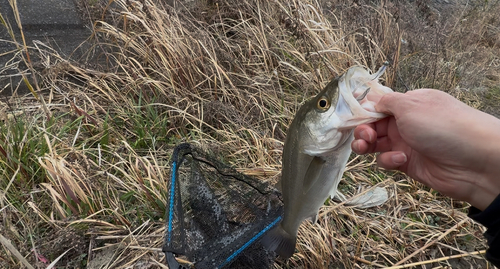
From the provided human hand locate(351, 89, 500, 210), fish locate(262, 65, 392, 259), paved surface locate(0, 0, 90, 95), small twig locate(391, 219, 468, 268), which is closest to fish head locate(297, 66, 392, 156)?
fish locate(262, 65, 392, 259)

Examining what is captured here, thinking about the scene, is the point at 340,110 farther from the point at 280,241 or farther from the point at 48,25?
the point at 48,25

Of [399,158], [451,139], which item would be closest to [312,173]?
[399,158]

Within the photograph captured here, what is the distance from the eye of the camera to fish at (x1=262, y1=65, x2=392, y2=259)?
1577 mm

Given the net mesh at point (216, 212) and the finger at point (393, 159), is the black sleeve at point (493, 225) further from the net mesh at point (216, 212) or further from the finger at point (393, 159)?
the net mesh at point (216, 212)

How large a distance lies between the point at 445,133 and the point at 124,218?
2261 millimetres

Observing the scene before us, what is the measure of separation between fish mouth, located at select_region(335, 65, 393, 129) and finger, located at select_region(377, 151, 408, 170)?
273 millimetres

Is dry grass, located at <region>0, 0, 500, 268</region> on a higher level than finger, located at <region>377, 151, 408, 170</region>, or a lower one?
lower

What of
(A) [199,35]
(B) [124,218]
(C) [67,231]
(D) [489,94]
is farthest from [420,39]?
(C) [67,231]

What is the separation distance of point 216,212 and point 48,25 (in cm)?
400

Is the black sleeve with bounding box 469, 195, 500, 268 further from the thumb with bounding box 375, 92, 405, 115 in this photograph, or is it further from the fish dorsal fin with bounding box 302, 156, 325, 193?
the fish dorsal fin with bounding box 302, 156, 325, 193

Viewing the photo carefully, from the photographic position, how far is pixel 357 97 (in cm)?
164

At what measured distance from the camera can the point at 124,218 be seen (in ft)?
8.48

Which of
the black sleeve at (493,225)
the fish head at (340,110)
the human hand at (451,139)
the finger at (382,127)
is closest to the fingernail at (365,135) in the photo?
the human hand at (451,139)

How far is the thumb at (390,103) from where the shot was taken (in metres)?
1.59
